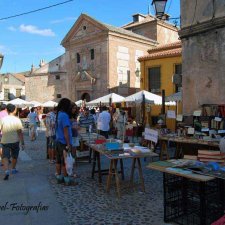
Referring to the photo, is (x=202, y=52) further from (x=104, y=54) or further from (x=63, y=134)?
(x=104, y=54)

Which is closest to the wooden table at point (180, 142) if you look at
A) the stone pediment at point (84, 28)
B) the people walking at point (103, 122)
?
the people walking at point (103, 122)

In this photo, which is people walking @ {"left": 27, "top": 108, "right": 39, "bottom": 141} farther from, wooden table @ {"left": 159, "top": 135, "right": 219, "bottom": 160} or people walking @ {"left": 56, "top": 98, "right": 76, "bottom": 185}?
people walking @ {"left": 56, "top": 98, "right": 76, "bottom": 185}

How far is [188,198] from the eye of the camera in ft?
15.8

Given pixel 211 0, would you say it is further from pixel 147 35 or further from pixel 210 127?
pixel 147 35

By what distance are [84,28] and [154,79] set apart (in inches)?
486

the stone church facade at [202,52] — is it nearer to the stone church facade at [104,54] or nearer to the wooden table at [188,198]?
the wooden table at [188,198]

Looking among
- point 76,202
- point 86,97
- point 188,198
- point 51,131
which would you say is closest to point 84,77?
point 86,97

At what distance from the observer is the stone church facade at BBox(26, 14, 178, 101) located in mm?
30672

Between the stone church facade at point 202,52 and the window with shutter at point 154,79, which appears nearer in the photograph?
the stone church facade at point 202,52

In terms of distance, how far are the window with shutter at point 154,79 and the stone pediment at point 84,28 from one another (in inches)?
346

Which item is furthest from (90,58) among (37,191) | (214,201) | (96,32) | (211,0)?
(214,201)

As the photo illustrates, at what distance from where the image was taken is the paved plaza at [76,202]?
193 inches

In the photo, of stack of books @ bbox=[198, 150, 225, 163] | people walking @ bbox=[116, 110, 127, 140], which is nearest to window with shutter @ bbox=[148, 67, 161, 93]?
people walking @ bbox=[116, 110, 127, 140]

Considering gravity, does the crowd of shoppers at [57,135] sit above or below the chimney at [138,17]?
below
